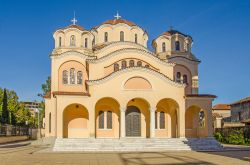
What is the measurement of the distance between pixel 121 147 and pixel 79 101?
17.1ft

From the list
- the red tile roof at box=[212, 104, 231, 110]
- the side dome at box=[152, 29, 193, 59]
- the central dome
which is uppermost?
the central dome

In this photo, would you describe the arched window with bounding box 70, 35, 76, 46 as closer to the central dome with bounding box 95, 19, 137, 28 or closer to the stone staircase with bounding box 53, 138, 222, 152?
the central dome with bounding box 95, 19, 137, 28

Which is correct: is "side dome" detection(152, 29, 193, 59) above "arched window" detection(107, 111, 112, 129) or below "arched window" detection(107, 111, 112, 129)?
above

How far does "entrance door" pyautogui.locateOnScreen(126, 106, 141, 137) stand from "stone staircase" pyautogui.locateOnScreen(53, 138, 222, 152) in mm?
3375

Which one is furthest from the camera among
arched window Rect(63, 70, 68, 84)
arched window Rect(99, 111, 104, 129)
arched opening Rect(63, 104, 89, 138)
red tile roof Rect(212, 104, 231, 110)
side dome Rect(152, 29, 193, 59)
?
red tile roof Rect(212, 104, 231, 110)

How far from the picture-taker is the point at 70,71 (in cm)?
3238

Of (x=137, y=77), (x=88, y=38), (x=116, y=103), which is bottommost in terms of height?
(x=116, y=103)

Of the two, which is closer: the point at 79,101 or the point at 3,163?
the point at 3,163

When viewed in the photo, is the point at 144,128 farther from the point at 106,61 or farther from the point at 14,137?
the point at 14,137

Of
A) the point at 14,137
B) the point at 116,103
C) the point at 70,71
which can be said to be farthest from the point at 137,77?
the point at 14,137

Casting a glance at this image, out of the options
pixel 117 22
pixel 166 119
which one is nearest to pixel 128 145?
pixel 166 119

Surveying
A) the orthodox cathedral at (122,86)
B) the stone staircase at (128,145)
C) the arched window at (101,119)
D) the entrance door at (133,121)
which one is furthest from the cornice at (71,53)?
the stone staircase at (128,145)

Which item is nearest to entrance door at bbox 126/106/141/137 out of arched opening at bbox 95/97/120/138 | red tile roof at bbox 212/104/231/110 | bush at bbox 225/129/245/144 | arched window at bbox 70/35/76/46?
arched opening at bbox 95/97/120/138

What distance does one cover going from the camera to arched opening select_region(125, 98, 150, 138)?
3039 cm
